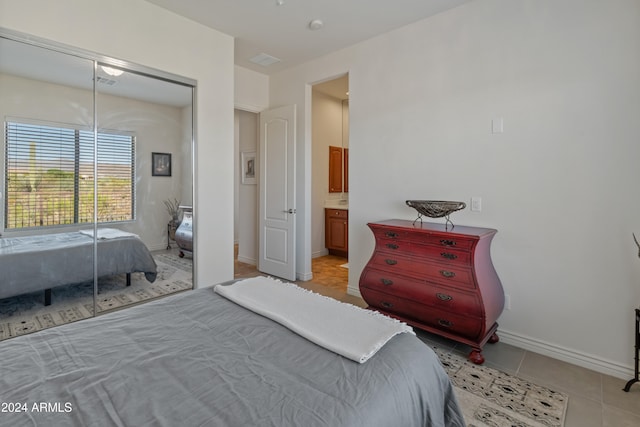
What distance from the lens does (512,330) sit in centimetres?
270

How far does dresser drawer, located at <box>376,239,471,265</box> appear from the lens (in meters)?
2.40

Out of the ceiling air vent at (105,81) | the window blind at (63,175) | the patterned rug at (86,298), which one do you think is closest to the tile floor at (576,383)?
the patterned rug at (86,298)

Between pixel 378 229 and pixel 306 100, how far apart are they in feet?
7.48

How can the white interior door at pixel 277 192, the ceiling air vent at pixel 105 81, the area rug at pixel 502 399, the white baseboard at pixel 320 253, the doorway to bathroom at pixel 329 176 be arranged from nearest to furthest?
the area rug at pixel 502 399
the ceiling air vent at pixel 105 81
the white interior door at pixel 277 192
the doorway to bathroom at pixel 329 176
the white baseboard at pixel 320 253

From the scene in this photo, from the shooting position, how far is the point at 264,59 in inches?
164

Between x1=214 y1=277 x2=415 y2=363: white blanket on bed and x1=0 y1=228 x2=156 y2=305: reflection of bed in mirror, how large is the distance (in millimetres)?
1725

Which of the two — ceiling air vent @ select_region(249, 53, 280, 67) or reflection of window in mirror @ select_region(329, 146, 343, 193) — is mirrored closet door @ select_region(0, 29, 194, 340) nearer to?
ceiling air vent @ select_region(249, 53, 280, 67)

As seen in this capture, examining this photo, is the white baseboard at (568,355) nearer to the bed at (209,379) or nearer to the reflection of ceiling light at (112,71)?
the bed at (209,379)

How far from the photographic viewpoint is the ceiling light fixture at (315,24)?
320 centimetres

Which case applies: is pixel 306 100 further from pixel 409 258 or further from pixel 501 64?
pixel 409 258

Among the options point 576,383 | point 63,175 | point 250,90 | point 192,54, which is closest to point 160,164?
point 63,175

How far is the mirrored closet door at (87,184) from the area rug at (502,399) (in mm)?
2749

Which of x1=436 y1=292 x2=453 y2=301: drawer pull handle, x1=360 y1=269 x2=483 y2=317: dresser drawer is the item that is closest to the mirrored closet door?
x1=360 y1=269 x2=483 y2=317: dresser drawer

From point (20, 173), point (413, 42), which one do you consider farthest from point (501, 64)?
point (20, 173)
